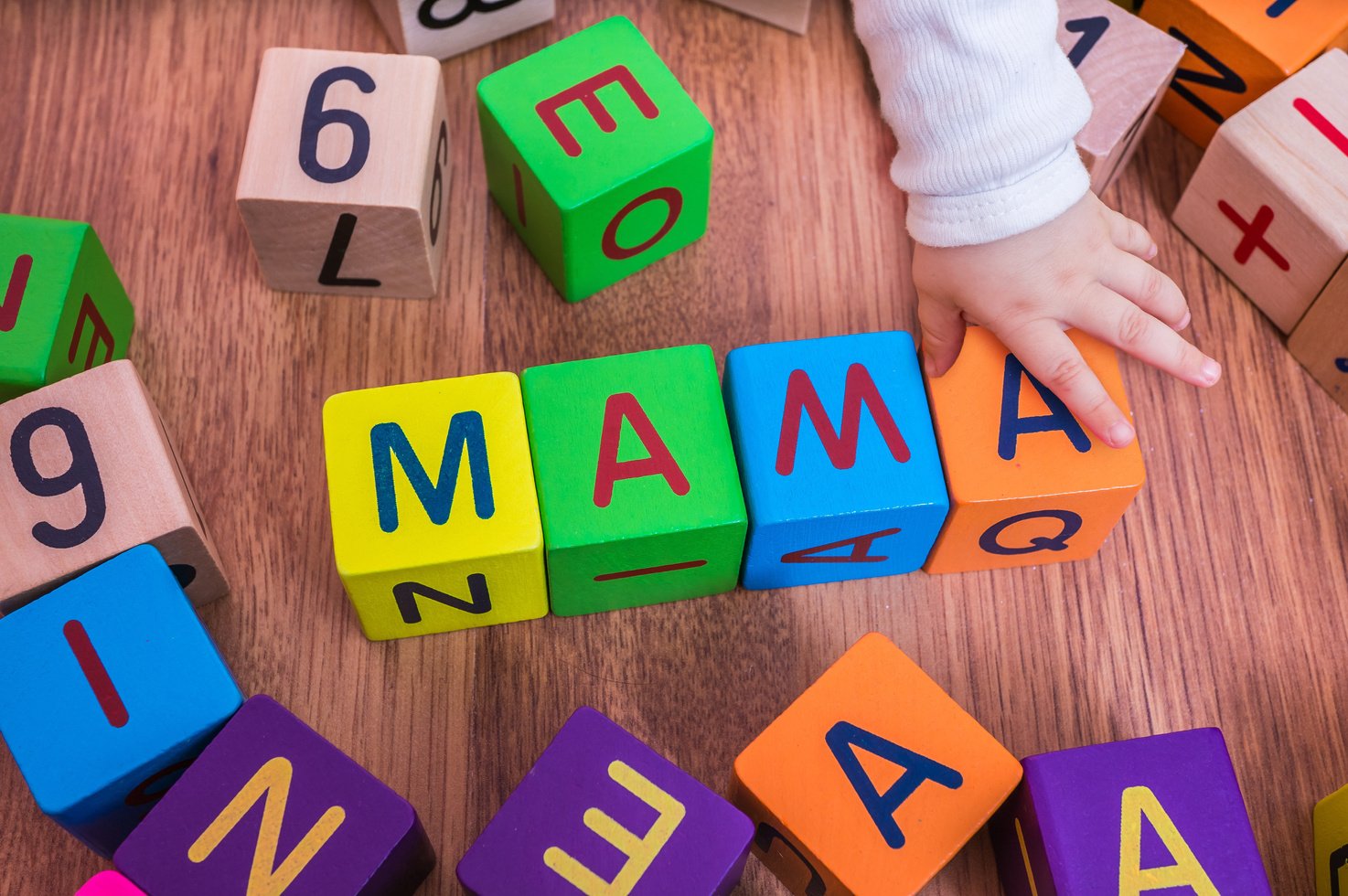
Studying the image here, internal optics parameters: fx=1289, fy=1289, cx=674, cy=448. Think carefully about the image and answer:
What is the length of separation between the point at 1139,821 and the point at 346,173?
0.73 metres

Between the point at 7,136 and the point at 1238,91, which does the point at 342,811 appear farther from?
the point at 1238,91

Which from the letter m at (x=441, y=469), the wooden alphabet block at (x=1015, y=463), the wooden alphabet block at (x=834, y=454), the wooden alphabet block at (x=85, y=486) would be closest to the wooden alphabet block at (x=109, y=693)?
the wooden alphabet block at (x=85, y=486)

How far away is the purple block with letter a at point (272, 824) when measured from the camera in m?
0.79

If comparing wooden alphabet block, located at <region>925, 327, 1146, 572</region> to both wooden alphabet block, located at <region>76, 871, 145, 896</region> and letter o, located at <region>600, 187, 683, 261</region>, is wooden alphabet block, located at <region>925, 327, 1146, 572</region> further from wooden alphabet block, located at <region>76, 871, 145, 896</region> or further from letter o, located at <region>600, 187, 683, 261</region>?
wooden alphabet block, located at <region>76, 871, 145, 896</region>

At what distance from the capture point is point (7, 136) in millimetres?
1152

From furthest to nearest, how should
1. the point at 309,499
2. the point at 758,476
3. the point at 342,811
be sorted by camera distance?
the point at 309,499, the point at 758,476, the point at 342,811

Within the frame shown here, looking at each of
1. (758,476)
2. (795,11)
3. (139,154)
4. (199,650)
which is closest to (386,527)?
(199,650)

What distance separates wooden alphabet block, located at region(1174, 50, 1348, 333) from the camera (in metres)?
1.02

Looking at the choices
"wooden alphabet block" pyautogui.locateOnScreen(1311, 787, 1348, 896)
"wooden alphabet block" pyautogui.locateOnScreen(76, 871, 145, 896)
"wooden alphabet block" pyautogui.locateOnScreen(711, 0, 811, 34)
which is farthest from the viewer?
"wooden alphabet block" pyautogui.locateOnScreen(711, 0, 811, 34)

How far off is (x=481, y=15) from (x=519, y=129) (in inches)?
8.1

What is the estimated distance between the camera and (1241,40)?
110cm

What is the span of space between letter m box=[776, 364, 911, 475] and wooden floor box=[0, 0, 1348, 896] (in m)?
0.13

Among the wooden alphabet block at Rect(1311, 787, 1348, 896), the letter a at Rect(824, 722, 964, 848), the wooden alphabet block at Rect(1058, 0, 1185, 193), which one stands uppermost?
the wooden alphabet block at Rect(1058, 0, 1185, 193)

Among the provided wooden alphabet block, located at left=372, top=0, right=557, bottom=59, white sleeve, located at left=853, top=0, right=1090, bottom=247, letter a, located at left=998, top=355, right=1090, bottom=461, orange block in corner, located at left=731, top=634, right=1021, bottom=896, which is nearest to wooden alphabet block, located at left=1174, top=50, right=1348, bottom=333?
white sleeve, located at left=853, top=0, right=1090, bottom=247
